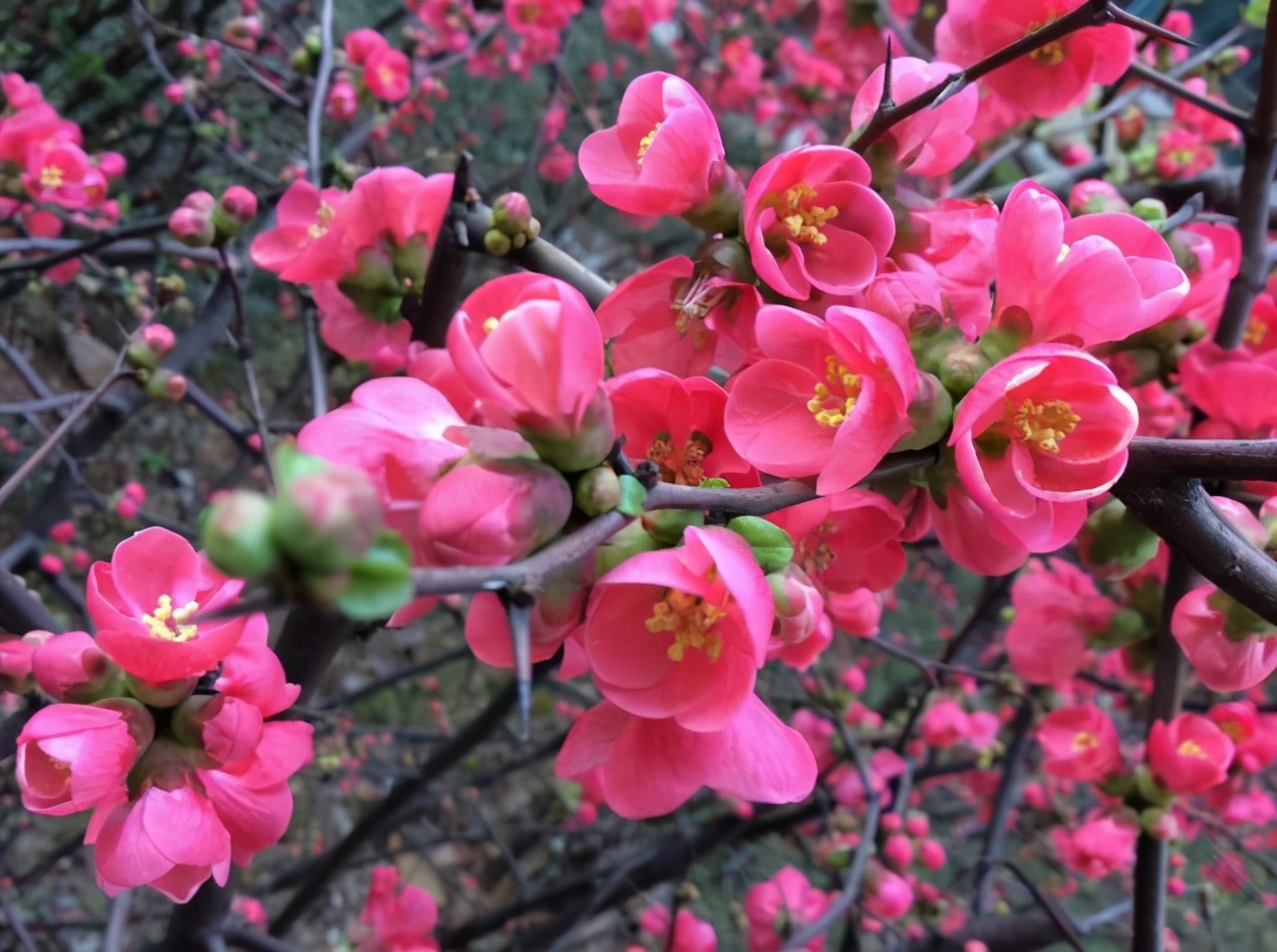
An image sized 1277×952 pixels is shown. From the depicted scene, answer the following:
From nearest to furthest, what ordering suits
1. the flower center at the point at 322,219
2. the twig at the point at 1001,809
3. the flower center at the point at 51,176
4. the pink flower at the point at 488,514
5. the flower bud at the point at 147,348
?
1. the pink flower at the point at 488,514
2. the flower center at the point at 322,219
3. the flower bud at the point at 147,348
4. the flower center at the point at 51,176
5. the twig at the point at 1001,809

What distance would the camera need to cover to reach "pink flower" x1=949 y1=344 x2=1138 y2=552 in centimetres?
38

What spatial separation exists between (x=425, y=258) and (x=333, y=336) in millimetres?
105

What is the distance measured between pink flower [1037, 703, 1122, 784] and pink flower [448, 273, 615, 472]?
2.78 feet

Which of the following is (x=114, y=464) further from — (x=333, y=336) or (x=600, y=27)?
(x=600, y=27)

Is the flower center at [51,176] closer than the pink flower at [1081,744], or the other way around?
the pink flower at [1081,744]

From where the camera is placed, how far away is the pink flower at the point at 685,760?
378 millimetres

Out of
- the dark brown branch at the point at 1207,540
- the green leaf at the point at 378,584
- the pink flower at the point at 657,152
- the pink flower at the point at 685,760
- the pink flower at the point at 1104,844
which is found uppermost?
the green leaf at the point at 378,584

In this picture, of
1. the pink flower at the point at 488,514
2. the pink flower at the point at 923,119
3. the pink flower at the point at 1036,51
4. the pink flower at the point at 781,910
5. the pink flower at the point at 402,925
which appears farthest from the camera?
the pink flower at the point at 781,910

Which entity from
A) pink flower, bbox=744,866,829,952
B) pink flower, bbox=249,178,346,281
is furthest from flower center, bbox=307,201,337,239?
pink flower, bbox=744,866,829,952

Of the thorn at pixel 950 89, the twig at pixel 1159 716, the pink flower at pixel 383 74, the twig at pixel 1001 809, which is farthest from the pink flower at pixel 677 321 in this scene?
the twig at pixel 1001 809

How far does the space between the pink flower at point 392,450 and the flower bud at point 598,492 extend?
2.2 inches

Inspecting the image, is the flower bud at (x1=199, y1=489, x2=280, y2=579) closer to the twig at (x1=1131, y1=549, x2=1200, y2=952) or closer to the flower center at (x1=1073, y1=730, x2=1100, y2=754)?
the twig at (x1=1131, y1=549, x2=1200, y2=952)

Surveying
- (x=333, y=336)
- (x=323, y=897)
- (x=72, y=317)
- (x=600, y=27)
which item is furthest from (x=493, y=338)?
(x=600, y=27)

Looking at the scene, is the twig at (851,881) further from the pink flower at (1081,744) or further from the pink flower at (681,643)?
the pink flower at (681,643)
